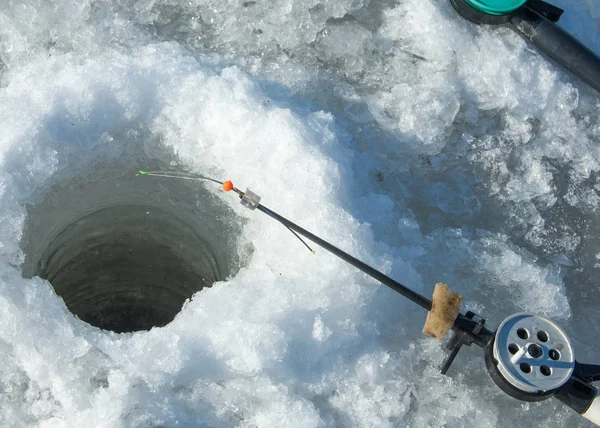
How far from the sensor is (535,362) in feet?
7.71

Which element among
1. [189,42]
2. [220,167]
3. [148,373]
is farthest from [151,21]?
[148,373]

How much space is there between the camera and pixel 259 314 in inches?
101

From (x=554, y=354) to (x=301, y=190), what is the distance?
1.18 m

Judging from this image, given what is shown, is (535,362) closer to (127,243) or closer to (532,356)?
(532,356)

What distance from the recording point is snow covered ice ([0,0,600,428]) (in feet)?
8.14

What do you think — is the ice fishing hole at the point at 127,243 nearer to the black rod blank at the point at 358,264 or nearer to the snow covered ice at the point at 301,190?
the snow covered ice at the point at 301,190

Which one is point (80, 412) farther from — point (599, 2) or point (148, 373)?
point (599, 2)

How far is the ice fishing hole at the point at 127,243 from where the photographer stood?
117 inches

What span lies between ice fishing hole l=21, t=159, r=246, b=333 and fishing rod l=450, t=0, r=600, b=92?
1596mm

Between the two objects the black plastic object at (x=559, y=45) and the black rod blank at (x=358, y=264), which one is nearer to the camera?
the black rod blank at (x=358, y=264)

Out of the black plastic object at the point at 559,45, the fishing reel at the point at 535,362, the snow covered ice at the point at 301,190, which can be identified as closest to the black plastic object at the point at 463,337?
the fishing reel at the point at 535,362

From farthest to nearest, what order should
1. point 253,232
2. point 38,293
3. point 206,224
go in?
point 206,224
point 253,232
point 38,293

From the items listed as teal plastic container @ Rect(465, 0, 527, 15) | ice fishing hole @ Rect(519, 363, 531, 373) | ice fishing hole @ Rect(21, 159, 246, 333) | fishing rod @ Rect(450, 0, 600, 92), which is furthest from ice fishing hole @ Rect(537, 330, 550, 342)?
teal plastic container @ Rect(465, 0, 527, 15)

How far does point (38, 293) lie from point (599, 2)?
317cm
